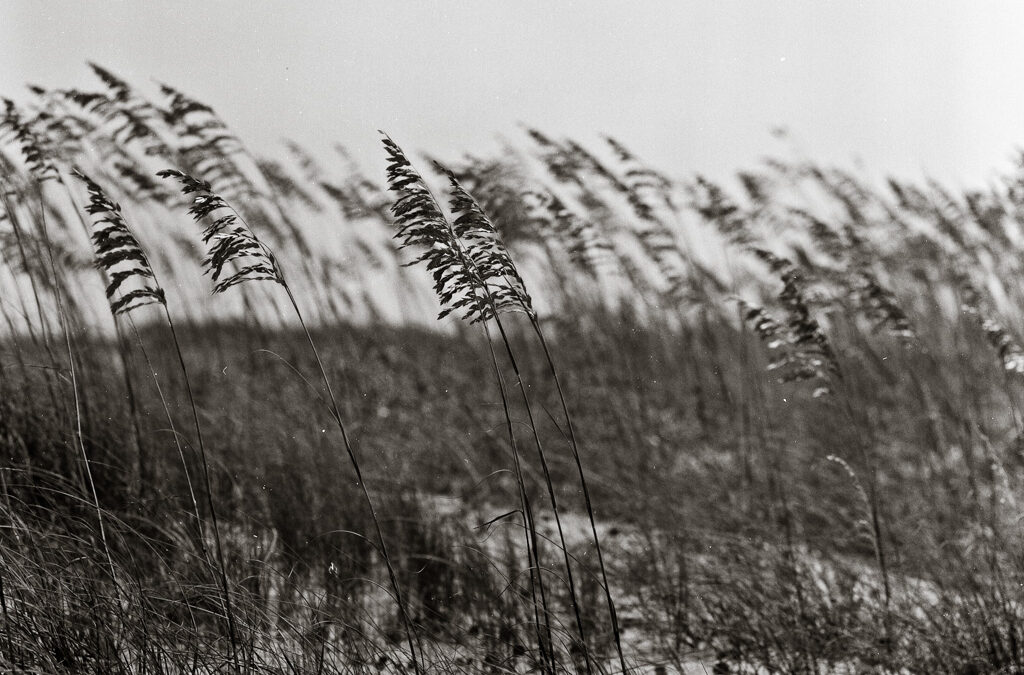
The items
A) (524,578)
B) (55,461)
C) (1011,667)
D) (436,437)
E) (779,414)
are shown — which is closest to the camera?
(1011,667)

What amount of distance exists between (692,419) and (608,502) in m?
2.10

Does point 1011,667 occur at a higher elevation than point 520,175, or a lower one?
lower

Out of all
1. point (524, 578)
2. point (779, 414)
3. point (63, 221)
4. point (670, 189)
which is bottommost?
point (524, 578)

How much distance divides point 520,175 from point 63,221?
2.58 meters

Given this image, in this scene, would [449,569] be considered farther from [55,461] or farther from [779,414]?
[779,414]

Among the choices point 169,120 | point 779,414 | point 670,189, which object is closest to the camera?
point 169,120

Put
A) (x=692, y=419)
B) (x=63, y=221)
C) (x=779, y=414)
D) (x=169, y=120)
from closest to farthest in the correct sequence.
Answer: (x=169, y=120) → (x=63, y=221) → (x=779, y=414) → (x=692, y=419)

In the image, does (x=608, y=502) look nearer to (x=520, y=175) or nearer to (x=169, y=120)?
(x=520, y=175)

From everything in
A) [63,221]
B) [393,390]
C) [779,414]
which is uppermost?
[63,221]

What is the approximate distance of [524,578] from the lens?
372 cm

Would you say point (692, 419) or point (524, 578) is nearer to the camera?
point (524, 578)

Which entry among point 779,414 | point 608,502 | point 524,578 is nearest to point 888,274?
point 779,414

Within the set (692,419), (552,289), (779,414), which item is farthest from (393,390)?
(779,414)

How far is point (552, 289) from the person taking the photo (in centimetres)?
737
